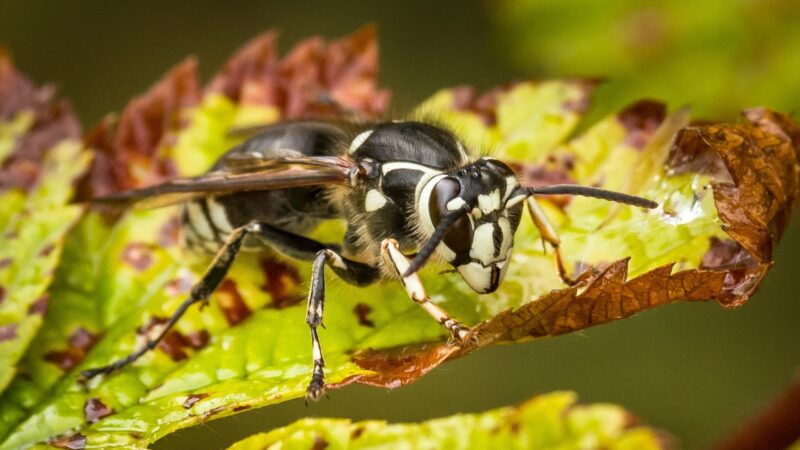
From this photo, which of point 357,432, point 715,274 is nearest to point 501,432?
point 357,432

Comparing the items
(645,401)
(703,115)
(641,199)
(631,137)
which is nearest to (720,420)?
(645,401)

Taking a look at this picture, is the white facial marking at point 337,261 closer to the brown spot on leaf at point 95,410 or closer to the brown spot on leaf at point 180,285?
the brown spot on leaf at point 180,285

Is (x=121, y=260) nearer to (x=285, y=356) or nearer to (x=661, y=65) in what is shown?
(x=285, y=356)

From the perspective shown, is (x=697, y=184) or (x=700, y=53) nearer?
(x=697, y=184)

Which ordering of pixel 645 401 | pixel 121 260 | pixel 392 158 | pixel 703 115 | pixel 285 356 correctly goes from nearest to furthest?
pixel 285 356
pixel 392 158
pixel 121 260
pixel 703 115
pixel 645 401

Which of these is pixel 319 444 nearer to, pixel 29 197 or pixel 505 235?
pixel 505 235
